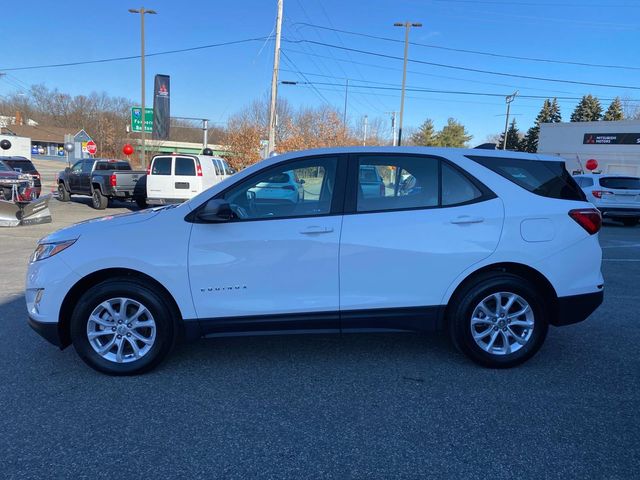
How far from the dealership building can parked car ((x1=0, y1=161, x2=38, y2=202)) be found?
38.0 metres

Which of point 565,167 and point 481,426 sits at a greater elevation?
point 565,167

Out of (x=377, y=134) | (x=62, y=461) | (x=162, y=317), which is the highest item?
(x=377, y=134)

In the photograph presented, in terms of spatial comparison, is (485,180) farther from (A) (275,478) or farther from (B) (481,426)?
(A) (275,478)

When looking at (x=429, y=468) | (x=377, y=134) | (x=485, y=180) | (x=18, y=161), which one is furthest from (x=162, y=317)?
(x=377, y=134)

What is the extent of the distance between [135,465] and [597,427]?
112 inches

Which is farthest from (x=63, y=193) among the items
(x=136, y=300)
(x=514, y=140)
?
(x=514, y=140)

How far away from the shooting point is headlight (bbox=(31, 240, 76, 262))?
3656 millimetres

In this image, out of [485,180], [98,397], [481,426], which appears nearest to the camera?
[481,426]

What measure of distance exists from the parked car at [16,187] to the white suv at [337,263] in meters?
10.2

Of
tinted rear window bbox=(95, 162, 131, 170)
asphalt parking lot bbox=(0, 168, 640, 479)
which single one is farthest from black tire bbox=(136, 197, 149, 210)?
asphalt parking lot bbox=(0, 168, 640, 479)

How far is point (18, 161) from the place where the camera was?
68.9 ft

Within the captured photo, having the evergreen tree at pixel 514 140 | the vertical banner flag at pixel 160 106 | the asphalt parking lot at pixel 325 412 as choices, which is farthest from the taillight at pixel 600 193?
the evergreen tree at pixel 514 140

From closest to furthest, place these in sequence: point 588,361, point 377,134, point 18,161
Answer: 1. point 588,361
2. point 18,161
3. point 377,134

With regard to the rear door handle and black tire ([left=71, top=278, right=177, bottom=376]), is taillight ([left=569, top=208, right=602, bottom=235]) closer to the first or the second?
the rear door handle
